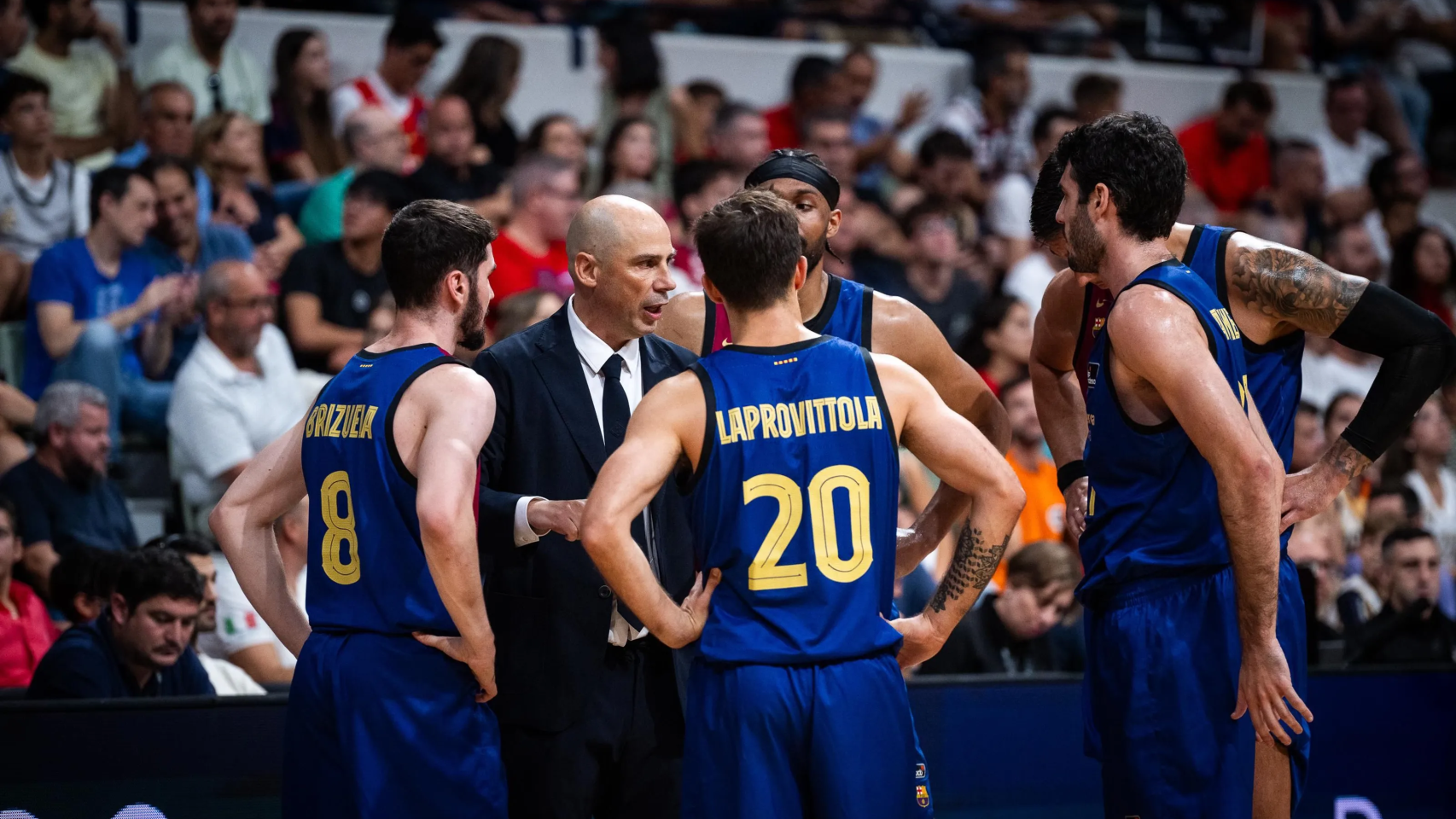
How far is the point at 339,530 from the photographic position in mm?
3824

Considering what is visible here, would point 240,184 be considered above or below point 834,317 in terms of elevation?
above

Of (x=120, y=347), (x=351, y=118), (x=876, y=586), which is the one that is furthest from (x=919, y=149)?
(x=876, y=586)

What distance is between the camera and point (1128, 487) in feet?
13.0

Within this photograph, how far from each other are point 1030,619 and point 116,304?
4.88m

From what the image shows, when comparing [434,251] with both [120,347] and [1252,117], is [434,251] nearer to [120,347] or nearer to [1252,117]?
[120,347]

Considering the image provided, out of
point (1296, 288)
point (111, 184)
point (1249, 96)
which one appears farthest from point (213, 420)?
point (1249, 96)

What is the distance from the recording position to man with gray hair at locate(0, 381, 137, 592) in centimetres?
659

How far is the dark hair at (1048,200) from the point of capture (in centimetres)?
415

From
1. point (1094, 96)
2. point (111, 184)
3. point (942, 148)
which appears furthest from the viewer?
point (1094, 96)

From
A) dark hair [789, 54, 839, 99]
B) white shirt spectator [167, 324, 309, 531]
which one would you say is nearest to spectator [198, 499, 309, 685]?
white shirt spectator [167, 324, 309, 531]

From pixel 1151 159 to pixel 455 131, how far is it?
239 inches

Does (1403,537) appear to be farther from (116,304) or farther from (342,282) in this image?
(116,304)

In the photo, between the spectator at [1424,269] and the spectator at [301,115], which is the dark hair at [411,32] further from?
the spectator at [1424,269]

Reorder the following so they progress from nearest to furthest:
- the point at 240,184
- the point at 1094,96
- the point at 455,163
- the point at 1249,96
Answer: the point at 240,184 < the point at 455,163 < the point at 1094,96 < the point at 1249,96
